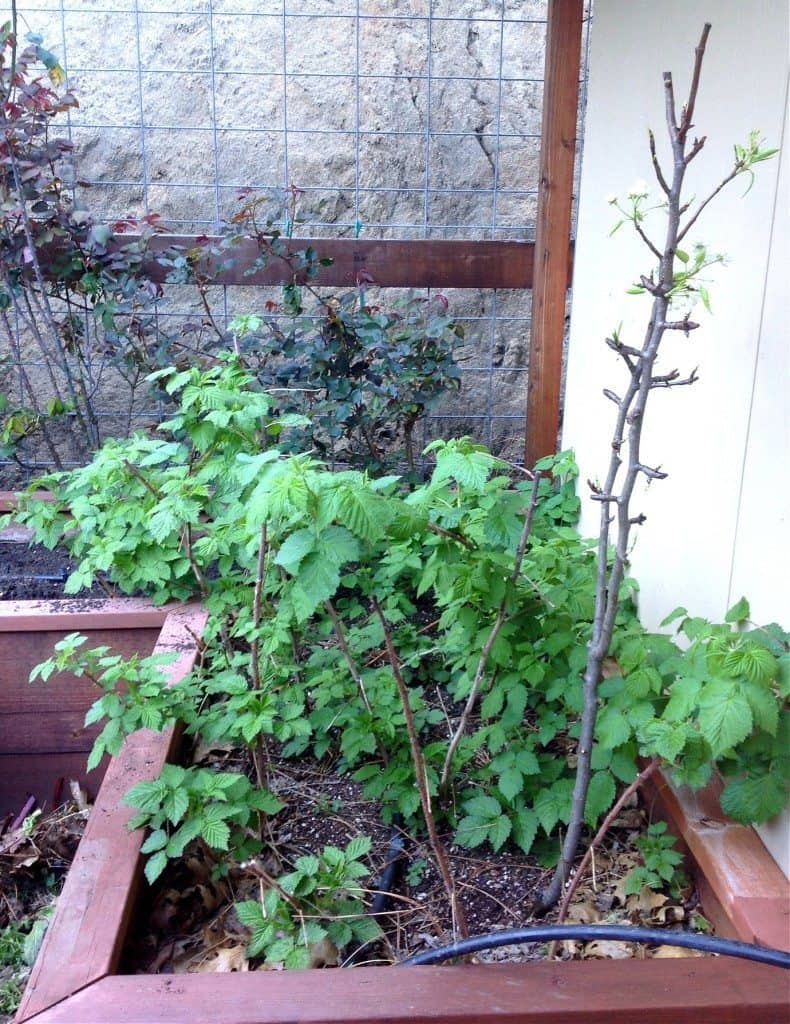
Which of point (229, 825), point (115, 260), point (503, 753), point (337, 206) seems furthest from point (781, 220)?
point (337, 206)

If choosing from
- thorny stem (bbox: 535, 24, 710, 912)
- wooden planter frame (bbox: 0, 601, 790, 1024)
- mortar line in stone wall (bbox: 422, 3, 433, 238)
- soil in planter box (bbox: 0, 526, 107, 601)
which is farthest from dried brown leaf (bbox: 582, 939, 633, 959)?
mortar line in stone wall (bbox: 422, 3, 433, 238)

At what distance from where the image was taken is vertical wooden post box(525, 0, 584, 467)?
2.98m

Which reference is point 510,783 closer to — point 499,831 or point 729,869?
point 499,831

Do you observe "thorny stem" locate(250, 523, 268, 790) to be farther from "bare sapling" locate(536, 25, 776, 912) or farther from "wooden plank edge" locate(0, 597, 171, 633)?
"wooden plank edge" locate(0, 597, 171, 633)

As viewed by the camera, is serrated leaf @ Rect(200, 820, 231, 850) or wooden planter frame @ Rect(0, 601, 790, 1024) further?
serrated leaf @ Rect(200, 820, 231, 850)

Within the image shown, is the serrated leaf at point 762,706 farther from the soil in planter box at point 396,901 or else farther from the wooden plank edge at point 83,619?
the wooden plank edge at point 83,619

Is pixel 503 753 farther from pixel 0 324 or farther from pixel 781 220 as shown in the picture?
pixel 0 324

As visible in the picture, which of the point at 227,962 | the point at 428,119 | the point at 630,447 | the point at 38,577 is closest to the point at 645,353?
the point at 630,447

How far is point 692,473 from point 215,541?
1.18 m

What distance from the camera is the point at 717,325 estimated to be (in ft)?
6.15

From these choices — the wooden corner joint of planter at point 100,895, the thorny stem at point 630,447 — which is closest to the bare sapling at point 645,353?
the thorny stem at point 630,447

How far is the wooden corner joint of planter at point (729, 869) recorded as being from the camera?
149 cm

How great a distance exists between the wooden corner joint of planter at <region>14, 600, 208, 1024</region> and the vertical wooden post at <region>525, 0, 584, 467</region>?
184 centimetres

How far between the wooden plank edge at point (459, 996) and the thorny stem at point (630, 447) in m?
A: 0.29
